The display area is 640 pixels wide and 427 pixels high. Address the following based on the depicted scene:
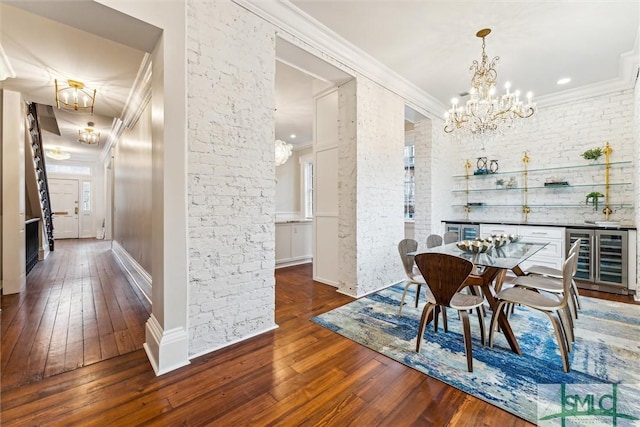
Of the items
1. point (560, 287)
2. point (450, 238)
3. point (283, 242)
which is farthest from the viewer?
point (283, 242)

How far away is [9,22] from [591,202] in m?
7.87

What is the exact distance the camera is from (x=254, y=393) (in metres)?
1.70

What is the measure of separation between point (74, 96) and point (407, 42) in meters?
5.03

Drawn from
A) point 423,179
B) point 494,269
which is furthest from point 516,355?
point 423,179

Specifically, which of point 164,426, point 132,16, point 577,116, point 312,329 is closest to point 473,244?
point 312,329

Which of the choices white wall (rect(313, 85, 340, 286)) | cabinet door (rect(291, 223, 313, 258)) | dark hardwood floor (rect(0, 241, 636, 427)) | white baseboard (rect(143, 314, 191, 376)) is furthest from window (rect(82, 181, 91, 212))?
white baseboard (rect(143, 314, 191, 376))

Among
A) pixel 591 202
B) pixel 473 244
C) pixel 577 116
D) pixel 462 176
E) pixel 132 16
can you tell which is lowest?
pixel 473 244

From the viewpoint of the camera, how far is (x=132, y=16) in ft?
5.92

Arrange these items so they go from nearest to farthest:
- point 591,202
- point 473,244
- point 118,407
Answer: point 118,407, point 473,244, point 591,202

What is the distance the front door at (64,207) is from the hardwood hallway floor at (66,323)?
6156 millimetres

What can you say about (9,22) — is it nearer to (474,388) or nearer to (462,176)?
(474,388)

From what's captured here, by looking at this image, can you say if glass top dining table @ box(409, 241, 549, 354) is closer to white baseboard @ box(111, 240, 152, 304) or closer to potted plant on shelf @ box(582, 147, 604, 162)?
potted plant on shelf @ box(582, 147, 604, 162)

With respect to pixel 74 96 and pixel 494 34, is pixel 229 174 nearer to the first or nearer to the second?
pixel 494 34

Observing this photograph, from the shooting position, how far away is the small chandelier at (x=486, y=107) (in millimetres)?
2945
